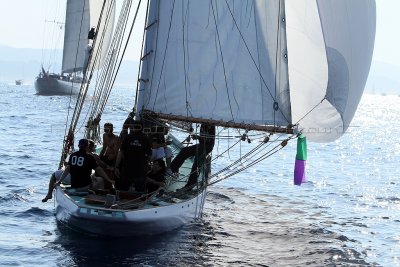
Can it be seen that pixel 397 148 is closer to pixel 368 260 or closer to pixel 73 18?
pixel 73 18

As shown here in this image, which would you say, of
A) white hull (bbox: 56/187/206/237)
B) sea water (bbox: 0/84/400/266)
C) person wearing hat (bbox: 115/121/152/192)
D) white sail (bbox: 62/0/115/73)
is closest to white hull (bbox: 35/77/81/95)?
white sail (bbox: 62/0/115/73)

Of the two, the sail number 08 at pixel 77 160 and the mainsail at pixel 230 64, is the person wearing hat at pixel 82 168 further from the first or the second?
the mainsail at pixel 230 64

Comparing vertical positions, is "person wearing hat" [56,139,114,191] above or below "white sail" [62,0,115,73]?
below

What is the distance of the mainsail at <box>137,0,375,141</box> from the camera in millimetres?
20984

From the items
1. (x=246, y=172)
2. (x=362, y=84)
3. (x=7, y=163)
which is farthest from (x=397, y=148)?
(x=362, y=84)

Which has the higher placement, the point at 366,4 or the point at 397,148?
the point at 366,4

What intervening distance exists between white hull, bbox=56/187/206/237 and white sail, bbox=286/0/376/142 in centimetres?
387

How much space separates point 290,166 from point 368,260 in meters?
26.5

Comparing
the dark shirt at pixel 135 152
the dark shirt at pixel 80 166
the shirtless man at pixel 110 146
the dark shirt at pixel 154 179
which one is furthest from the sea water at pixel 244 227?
the shirtless man at pixel 110 146

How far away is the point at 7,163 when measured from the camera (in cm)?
3594

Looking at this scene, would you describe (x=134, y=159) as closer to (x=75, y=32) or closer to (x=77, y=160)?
(x=77, y=160)

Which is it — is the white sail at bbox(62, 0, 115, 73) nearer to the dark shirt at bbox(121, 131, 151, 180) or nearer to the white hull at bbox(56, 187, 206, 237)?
the white hull at bbox(56, 187, 206, 237)

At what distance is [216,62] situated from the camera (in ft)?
70.6

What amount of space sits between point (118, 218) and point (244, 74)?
5271 mm
